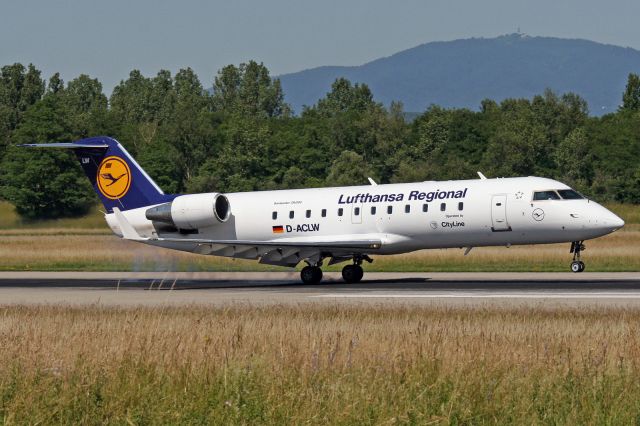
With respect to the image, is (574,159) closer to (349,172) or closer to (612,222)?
(349,172)

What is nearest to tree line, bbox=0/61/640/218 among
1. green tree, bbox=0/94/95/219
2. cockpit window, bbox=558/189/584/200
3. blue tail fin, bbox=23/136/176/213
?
green tree, bbox=0/94/95/219

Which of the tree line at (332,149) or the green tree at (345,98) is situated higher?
the green tree at (345,98)

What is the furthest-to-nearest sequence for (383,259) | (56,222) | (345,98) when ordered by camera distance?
1. (345,98)
2. (56,222)
3. (383,259)

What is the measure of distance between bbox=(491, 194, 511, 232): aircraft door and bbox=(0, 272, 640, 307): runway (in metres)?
1.53

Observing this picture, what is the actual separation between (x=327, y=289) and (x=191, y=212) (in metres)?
6.27

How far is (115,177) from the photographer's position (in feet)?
122

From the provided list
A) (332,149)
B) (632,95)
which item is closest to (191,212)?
(332,149)

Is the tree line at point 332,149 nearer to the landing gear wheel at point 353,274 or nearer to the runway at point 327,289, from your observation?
the runway at point 327,289

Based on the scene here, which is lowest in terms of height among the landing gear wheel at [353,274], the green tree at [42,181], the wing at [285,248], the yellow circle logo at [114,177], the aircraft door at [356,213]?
the landing gear wheel at [353,274]

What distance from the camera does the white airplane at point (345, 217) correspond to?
3225cm

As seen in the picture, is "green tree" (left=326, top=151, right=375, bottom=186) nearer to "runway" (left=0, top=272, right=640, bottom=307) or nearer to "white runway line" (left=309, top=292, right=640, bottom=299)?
"runway" (left=0, top=272, right=640, bottom=307)

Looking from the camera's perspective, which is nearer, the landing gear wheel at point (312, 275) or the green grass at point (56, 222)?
the landing gear wheel at point (312, 275)

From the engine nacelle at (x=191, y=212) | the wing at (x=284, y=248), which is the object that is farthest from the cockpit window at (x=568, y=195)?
the engine nacelle at (x=191, y=212)

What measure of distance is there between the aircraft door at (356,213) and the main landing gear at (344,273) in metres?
1.10
